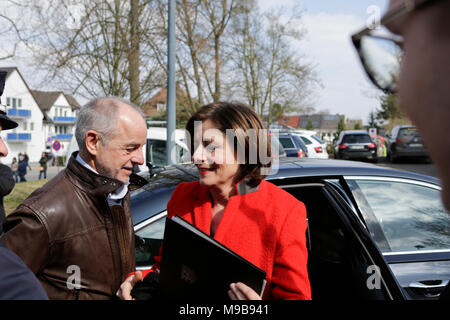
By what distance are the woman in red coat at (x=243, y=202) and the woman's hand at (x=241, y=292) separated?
30 centimetres

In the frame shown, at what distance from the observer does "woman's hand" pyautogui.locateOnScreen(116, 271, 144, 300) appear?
1680 millimetres

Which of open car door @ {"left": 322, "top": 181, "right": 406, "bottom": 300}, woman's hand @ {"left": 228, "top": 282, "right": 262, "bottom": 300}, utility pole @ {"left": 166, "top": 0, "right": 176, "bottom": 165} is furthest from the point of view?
utility pole @ {"left": 166, "top": 0, "right": 176, "bottom": 165}

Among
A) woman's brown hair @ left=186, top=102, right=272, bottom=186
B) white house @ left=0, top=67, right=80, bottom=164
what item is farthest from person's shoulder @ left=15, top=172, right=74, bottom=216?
white house @ left=0, top=67, right=80, bottom=164

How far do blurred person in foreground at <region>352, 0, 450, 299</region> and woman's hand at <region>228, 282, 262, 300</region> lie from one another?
0.82 m

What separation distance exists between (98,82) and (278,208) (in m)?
8.76

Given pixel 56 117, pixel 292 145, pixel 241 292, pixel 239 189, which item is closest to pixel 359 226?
pixel 239 189

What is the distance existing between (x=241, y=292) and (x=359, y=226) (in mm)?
1315

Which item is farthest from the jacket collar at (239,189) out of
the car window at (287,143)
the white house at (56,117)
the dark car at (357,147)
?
the white house at (56,117)

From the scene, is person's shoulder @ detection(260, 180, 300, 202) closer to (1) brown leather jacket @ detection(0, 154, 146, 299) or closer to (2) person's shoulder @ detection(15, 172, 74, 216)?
(1) brown leather jacket @ detection(0, 154, 146, 299)

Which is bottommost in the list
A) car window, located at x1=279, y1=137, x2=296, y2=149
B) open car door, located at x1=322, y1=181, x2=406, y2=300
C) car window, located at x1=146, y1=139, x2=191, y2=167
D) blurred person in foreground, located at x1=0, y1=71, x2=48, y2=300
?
open car door, located at x1=322, y1=181, x2=406, y2=300

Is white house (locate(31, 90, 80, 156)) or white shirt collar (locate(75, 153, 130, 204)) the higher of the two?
white house (locate(31, 90, 80, 156))

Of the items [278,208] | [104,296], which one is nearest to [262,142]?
[278,208]

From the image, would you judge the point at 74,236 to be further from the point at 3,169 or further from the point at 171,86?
the point at 171,86

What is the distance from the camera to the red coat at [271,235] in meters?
1.64
